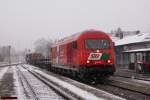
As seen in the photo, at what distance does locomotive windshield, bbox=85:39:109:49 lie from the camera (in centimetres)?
2230

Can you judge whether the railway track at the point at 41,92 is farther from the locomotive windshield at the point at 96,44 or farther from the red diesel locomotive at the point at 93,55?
the locomotive windshield at the point at 96,44

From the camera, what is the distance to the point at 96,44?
22453 millimetres

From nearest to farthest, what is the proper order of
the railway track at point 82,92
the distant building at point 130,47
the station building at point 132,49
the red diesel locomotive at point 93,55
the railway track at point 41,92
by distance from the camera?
the railway track at point 82,92
the railway track at point 41,92
the red diesel locomotive at point 93,55
the station building at point 132,49
the distant building at point 130,47

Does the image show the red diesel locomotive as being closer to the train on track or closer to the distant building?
the train on track

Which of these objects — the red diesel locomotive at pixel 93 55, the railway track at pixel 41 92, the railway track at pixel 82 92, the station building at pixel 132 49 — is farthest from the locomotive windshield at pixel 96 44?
the station building at pixel 132 49

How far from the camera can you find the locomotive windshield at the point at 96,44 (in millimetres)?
22297

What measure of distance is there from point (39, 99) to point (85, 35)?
29.7 ft

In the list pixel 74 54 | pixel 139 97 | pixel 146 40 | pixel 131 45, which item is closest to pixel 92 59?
pixel 74 54

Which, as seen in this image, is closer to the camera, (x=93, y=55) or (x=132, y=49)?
(x=93, y=55)

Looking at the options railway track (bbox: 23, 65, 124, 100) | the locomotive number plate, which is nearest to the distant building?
the locomotive number plate

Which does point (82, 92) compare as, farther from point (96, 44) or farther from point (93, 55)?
point (96, 44)

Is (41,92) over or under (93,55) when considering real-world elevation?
under

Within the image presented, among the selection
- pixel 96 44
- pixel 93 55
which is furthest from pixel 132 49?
pixel 93 55

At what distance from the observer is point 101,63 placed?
21672 mm
